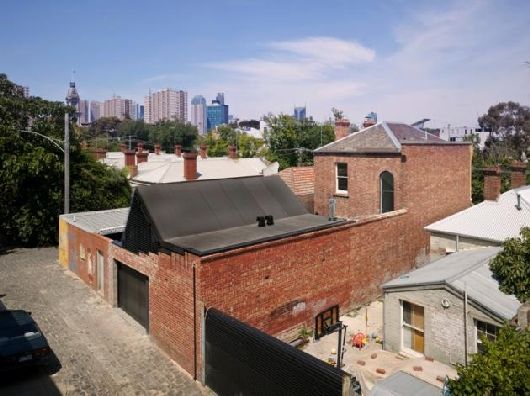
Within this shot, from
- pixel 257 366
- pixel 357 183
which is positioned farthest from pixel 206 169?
pixel 257 366

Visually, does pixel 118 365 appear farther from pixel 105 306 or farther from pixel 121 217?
pixel 121 217

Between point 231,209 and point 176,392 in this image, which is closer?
point 176,392

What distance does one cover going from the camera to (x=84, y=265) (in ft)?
65.0

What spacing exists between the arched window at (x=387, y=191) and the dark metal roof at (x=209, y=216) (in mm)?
5650

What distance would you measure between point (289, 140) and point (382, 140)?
2851cm

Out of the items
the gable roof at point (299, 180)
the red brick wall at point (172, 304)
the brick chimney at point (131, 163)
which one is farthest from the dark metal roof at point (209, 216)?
the brick chimney at point (131, 163)

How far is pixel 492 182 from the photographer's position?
2125cm

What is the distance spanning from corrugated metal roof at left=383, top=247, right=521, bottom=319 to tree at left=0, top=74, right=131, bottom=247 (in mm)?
20424

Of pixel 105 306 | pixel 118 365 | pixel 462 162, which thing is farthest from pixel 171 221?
pixel 462 162

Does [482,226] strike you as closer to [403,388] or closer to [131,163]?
[403,388]

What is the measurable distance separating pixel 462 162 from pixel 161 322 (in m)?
17.7

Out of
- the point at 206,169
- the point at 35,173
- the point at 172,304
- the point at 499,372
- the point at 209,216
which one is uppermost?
the point at 206,169

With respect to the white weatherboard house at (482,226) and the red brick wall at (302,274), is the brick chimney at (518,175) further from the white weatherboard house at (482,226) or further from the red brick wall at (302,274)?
the red brick wall at (302,274)

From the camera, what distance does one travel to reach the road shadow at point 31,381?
11.2 m
